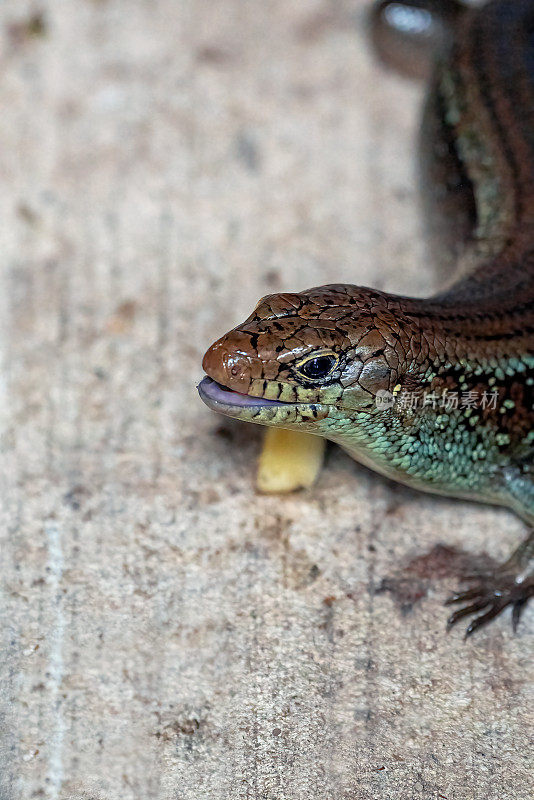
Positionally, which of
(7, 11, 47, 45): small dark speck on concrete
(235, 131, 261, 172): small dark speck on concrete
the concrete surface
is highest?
(7, 11, 47, 45): small dark speck on concrete

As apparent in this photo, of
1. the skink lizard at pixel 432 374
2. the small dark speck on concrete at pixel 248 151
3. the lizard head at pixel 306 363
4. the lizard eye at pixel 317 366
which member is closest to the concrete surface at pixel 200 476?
the small dark speck on concrete at pixel 248 151

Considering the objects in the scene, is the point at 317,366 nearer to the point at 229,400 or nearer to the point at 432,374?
the point at 229,400

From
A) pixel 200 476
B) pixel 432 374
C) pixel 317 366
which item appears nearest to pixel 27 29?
pixel 200 476

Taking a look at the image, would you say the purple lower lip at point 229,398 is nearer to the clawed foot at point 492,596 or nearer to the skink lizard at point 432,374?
the skink lizard at point 432,374

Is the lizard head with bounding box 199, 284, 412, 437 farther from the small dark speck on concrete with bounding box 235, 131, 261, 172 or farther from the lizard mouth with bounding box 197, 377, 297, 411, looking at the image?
the small dark speck on concrete with bounding box 235, 131, 261, 172

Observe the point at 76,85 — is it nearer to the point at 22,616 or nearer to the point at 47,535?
the point at 47,535

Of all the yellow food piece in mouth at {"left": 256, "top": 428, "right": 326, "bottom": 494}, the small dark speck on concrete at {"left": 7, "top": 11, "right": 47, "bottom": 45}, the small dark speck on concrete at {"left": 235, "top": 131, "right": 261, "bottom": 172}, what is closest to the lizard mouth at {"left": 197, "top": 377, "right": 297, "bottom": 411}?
the yellow food piece in mouth at {"left": 256, "top": 428, "right": 326, "bottom": 494}

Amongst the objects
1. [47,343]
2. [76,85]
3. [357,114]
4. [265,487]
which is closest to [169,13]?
[76,85]
